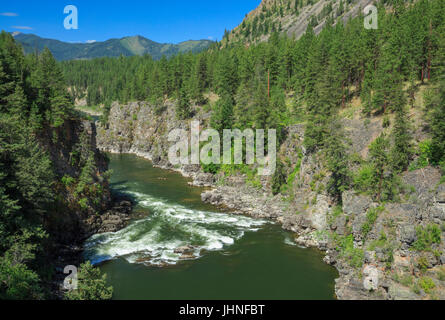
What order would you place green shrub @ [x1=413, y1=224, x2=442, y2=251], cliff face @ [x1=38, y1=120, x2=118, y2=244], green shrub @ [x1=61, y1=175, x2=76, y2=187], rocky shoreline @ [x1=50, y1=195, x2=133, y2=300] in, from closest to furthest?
1. green shrub @ [x1=413, y1=224, x2=442, y2=251]
2. rocky shoreline @ [x1=50, y1=195, x2=133, y2=300]
3. cliff face @ [x1=38, y1=120, x2=118, y2=244]
4. green shrub @ [x1=61, y1=175, x2=76, y2=187]

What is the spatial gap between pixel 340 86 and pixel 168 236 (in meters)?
44.8

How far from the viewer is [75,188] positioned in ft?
144

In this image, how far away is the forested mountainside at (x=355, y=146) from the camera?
99.6ft

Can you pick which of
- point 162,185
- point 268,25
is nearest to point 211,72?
point 162,185

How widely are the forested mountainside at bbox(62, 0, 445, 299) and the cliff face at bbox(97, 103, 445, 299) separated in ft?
0.42

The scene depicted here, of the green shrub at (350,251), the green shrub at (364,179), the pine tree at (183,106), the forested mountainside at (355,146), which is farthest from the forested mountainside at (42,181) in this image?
the pine tree at (183,106)

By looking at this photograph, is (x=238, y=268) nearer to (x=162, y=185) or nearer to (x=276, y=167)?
(x=276, y=167)

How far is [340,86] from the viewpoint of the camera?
6138 centimetres

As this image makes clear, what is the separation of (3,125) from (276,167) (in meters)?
40.6

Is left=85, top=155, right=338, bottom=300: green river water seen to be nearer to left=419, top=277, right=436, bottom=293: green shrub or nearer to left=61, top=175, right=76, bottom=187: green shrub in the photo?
left=419, top=277, right=436, bottom=293: green shrub

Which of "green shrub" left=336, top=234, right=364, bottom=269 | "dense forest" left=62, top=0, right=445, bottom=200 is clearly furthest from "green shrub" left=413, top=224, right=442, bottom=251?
"dense forest" left=62, top=0, right=445, bottom=200

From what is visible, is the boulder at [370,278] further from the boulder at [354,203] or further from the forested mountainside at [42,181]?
the forested mountainside at [42,181]

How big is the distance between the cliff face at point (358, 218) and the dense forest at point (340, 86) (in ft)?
7.30

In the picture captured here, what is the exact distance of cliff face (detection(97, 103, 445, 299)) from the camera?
92.0ft
